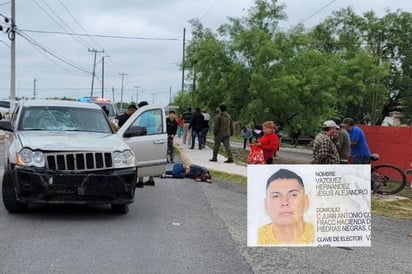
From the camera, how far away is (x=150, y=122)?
34.9ft

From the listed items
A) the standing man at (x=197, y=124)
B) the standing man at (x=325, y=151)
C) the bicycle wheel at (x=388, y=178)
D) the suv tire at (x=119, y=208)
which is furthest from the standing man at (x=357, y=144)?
the standing man at (x=197, y=124)

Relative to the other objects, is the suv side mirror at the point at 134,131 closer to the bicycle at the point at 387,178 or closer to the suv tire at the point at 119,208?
the suv tire at the point at 119,208

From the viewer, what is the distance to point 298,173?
20.6ft

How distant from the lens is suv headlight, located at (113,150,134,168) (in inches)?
324

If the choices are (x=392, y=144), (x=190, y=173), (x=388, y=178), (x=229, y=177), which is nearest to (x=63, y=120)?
(x=190, y=173)

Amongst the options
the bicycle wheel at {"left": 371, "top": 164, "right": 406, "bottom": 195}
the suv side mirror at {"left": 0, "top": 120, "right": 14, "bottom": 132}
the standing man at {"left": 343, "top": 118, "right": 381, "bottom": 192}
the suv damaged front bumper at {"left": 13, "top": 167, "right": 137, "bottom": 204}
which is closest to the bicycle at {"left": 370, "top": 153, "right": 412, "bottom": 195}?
the bicycle wheel at {"left": 371, "top": 164, "right": 406, "bottom": 195}

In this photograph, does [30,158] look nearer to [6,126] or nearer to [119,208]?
[6,126]

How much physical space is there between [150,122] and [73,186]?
119 inches

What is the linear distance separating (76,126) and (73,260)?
3.78 metres

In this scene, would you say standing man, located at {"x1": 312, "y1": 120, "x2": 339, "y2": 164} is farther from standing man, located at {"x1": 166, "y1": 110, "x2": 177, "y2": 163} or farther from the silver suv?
standing man, located at {"x1": 166, "y1": 110, "x2": 177, "y2": 163}

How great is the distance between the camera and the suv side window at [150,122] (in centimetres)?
1059

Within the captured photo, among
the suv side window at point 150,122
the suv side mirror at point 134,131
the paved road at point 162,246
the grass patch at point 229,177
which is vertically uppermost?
the suv side window at point 150,122

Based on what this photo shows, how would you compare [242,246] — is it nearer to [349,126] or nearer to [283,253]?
[283,253]

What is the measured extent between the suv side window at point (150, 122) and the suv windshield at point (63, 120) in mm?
873
